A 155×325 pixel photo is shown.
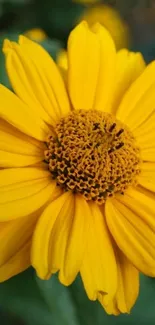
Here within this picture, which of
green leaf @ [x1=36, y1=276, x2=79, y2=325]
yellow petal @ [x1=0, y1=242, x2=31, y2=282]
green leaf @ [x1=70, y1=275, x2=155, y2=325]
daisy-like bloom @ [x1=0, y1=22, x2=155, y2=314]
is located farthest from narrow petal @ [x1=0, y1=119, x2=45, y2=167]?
green leaf @ [x1=70, y1=275, x2=155, y2=325]

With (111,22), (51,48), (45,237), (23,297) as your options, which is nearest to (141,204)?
(45,237)

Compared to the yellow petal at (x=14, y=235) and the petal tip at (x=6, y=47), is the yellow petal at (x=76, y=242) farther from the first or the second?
the petal tip at (x=6, y=47)

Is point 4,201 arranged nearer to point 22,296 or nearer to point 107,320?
point 22,296

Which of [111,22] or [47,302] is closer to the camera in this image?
[47,302]

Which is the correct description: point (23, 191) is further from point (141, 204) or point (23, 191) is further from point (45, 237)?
point (141, 204)

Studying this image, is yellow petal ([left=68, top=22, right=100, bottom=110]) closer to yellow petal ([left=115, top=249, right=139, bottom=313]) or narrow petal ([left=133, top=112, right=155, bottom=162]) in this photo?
narrow petal ([left=133, top=112, right=155, bottom=162])
